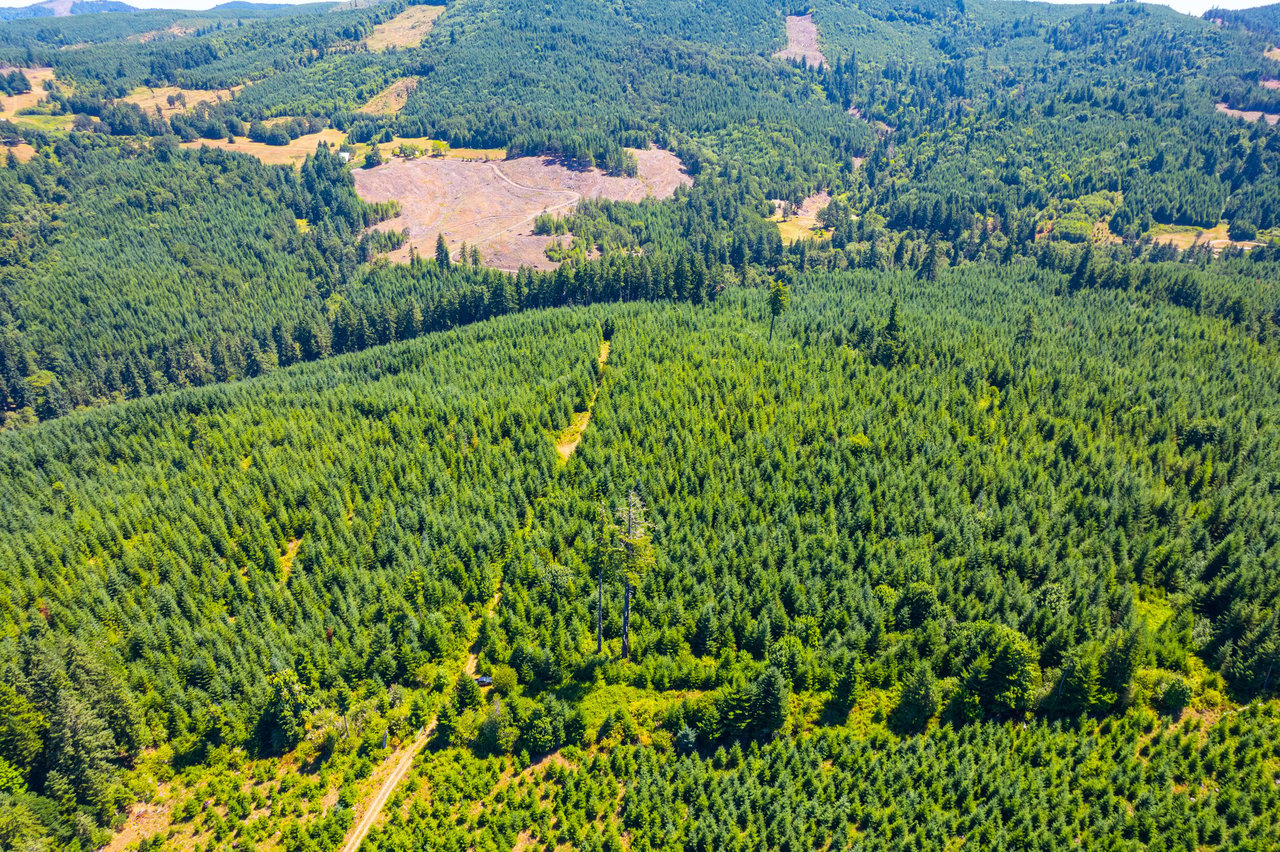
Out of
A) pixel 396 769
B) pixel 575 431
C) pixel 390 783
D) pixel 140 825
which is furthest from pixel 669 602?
pixel 140 825

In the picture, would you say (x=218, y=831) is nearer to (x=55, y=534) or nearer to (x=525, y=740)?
(x=525, y=740)

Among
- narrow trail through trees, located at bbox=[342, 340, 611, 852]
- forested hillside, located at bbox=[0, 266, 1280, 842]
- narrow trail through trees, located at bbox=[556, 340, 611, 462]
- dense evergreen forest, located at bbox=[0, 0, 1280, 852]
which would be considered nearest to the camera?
dense evergreen forest, located at bbox=[0, 0, 1280, 852]

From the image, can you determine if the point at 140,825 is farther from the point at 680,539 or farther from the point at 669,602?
the point at 680,539

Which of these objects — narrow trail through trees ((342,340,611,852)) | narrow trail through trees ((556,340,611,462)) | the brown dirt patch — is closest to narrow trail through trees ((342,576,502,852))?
narrow trail through trees ((342,340,611,852))

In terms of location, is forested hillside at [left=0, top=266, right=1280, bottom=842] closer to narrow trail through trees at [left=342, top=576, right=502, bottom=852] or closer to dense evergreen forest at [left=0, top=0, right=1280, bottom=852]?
dense evergreen forest at [left=0, top=0, right=1280, bottom=852]

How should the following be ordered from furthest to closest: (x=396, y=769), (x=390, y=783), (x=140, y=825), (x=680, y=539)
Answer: (x=680, y=539) < (x=396, y=769) < (x=390, y=783) < (x=140, y=825)

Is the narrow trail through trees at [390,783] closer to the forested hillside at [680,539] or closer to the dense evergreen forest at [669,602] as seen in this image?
the dense evergreen forest at [669,602]

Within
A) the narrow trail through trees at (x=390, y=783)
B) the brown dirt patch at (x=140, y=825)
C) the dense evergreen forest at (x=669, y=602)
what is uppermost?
the dense evergreen forest at (x=669, y=602)

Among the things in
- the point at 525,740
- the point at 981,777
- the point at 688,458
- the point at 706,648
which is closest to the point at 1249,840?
the point at 981,777

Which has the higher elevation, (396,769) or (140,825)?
(396,769)

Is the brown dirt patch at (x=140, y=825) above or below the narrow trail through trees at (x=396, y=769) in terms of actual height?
below

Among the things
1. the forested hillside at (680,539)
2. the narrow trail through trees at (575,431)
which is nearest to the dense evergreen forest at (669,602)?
the forested hillside at (680,539)
